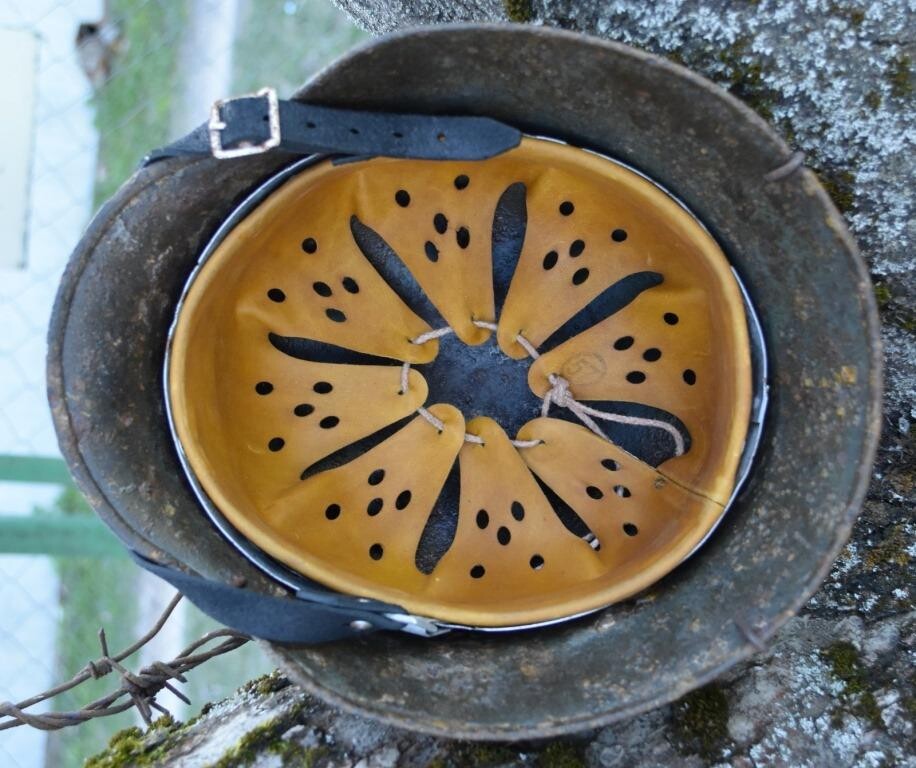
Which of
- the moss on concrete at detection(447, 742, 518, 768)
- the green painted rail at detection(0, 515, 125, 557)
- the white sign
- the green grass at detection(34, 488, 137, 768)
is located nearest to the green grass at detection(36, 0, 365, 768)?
the green grass at detection(34, 488, 137, 768)

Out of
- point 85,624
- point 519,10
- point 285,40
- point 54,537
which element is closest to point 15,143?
point 285,40

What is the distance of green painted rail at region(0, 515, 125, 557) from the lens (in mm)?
2102

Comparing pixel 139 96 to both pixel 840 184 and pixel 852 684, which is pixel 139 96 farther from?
pixel 852 684

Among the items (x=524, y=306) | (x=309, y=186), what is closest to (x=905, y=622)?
(x=524, y=306)

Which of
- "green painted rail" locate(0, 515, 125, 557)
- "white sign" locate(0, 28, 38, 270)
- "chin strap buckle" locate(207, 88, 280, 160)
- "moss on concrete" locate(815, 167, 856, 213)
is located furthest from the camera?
"white sign" locate(0, 28, 38, 270)

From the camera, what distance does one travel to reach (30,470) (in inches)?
83.4

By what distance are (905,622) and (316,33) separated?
7.22 feet

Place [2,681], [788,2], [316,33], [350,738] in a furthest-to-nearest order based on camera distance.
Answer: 1. [316,33]
2. [2,681]
3. [350,738]
4. [788,2]

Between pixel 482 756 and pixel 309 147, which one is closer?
pixel 309 147

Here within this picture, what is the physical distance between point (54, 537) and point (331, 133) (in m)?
1.44

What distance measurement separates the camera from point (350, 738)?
3.81 ft

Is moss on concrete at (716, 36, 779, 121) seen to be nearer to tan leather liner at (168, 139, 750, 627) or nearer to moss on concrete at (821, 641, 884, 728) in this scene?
tan leather liner at (168, 139, 750, 627)

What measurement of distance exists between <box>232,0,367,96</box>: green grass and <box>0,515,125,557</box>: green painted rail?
125 centimetres

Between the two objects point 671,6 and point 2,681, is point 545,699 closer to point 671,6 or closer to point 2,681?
point 671,6
